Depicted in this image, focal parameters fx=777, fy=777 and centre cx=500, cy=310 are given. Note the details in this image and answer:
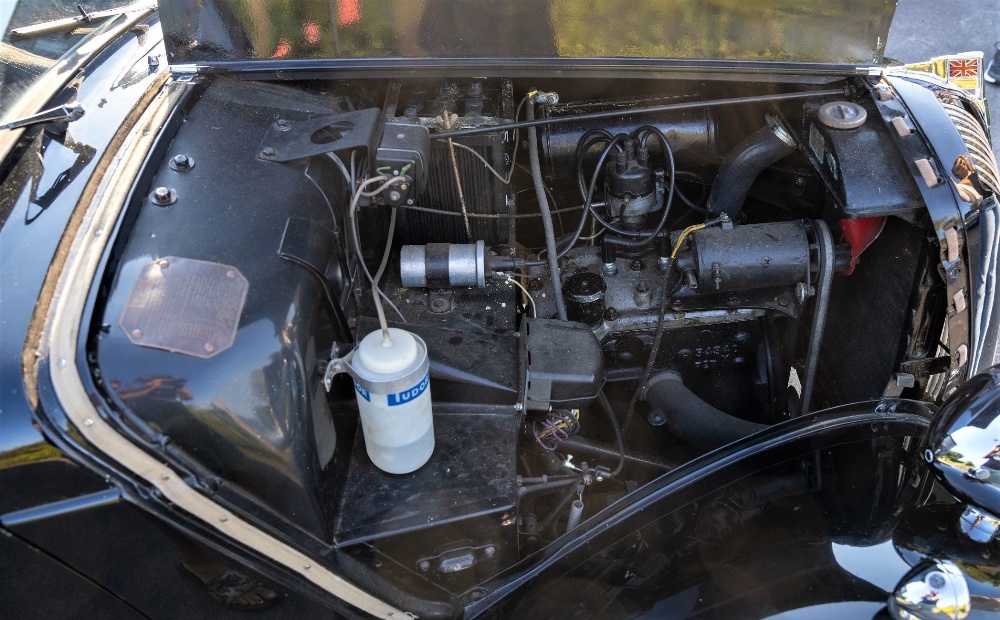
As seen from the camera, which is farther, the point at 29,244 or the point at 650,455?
the point at 650,455

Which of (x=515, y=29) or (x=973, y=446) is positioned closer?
(x=973, y=446)

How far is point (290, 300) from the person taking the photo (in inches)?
58.4

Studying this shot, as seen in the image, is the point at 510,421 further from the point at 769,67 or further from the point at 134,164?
the point at 769,67

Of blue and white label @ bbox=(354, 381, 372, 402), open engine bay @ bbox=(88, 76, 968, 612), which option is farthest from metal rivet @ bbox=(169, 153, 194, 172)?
blue and white label @ bbox=(354, 381, 372, 402)

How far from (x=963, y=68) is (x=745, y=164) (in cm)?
204

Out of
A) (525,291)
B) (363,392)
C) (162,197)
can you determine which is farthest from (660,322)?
(162,197)

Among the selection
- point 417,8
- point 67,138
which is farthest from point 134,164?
point 417,8

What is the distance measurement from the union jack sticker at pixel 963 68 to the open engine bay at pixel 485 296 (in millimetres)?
1703

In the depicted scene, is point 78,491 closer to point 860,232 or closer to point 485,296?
point 485,296

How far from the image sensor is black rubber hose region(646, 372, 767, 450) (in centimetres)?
214

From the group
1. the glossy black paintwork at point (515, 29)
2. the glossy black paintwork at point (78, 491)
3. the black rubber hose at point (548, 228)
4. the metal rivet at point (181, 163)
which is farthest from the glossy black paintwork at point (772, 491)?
the metal rivet at point (181, 163)

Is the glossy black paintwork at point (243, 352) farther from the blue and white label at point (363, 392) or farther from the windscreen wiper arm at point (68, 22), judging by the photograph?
the windscreen wiper arm at point (68, 22)

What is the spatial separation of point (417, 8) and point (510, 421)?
1051 mm

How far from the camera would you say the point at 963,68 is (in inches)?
138
